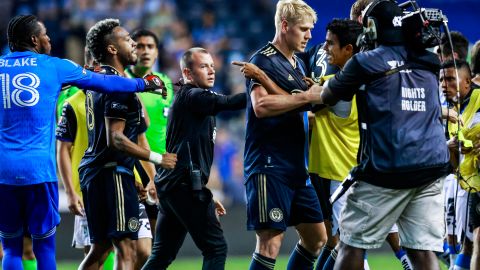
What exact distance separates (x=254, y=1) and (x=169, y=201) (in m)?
10.3

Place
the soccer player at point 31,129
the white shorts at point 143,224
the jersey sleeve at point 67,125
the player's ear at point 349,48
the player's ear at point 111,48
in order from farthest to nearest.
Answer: the jersey sleeve at point 67,125 < the white shorts at point 143,224 < the player's ear at point 111,48 < the player's ear at point 349,48 < the soccer player at point 31,129

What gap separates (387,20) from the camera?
6.53 metres

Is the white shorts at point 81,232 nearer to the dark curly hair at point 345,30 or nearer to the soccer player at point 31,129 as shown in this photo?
the soccer player at point 31,129

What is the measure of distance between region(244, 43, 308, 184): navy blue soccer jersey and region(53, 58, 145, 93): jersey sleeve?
0.87m

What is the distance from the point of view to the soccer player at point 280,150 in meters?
7.27

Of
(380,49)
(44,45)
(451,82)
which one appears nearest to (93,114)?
(44,45)

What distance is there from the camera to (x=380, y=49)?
6.47 m

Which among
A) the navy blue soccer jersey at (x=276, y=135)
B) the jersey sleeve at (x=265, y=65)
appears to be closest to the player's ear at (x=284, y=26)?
the navy blue soccer jersey at (x=276, y=135)

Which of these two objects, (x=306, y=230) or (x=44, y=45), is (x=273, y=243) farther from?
(x=44, y=45)

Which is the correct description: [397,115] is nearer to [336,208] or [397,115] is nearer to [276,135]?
[276,135]

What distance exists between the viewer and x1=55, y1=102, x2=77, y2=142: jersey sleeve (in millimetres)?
8836

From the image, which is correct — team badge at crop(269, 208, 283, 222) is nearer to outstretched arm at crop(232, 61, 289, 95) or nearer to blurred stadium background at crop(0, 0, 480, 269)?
outstretched arm at crop(232, 61, 289, 95)

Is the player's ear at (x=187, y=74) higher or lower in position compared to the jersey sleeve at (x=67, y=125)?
higher

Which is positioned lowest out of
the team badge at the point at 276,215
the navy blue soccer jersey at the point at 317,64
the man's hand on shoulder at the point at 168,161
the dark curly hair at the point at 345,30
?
the team badge at the point at 276,215
